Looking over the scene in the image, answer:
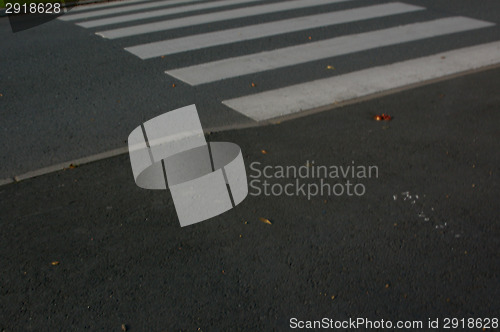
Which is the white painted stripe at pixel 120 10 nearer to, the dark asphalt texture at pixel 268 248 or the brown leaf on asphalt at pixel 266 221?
the dark asphalt texture at pixel 268 248

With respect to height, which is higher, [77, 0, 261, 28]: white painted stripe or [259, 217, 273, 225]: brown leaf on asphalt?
[77, 0, 261, 28]: white painted stripe

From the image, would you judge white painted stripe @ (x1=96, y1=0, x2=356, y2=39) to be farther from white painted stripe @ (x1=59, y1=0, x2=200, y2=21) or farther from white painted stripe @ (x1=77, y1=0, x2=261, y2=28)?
white painted stripe @ (x1=59, y1=0, x2=200, y2=21)

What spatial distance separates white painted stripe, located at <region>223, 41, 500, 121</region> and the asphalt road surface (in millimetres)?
37

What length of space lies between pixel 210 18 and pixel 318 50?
2.92m

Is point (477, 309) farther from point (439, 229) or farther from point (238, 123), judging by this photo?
point (238, 123)

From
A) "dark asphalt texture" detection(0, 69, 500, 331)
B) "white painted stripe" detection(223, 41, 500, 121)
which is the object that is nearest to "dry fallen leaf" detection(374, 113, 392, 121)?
"dark asphalt texture" detection(0, 69, 500, 331)

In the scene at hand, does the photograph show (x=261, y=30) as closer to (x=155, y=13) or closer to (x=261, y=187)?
(x=155, y=13)

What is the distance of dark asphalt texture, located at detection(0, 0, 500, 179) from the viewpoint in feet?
19.4

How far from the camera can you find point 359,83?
23.2 ft

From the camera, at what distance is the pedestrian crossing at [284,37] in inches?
272

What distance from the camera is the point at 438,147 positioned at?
535 centimetres

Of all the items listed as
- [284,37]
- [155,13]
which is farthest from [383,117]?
[155,13]

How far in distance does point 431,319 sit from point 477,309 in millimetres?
309

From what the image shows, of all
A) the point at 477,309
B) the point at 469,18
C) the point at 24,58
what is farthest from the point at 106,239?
the point at 469,18
